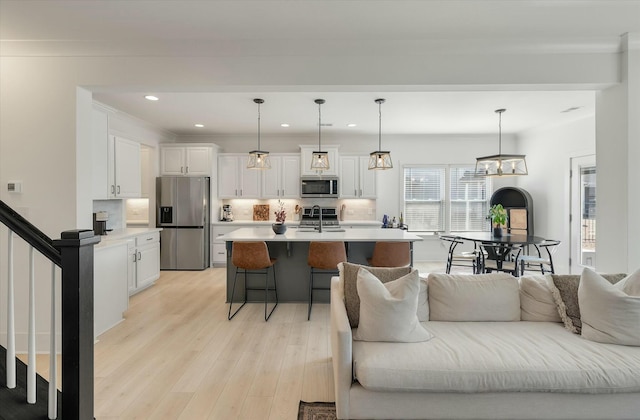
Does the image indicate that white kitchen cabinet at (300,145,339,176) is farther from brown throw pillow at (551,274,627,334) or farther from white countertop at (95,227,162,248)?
brown throw pillow at (551,274,627,334)

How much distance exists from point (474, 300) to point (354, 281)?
91cm

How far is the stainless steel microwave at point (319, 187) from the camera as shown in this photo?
661cm

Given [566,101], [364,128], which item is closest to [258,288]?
[364,128]

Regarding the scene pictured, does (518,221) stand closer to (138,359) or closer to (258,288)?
(258,288)

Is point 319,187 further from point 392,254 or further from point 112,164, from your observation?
point 112,164

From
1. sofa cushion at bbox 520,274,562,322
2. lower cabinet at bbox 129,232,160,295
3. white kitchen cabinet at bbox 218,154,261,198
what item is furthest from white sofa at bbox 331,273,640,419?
white kitchen cabinet at bbox 218,154,261,198

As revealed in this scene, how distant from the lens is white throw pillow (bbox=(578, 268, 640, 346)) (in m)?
2.01

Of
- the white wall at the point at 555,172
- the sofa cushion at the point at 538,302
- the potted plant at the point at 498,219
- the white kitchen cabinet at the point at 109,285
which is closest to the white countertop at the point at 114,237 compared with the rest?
the white kitchen cabinet at the point at 109,285

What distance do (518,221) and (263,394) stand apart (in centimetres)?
596

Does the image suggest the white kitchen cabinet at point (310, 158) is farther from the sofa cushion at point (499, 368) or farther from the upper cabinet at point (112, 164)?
the sofa cushion at point (499, 368)

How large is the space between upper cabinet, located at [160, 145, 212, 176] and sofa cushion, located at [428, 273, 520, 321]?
518cm

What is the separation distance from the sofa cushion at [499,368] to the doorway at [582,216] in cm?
435

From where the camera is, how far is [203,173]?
640cm

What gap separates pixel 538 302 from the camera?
96.0 inches
